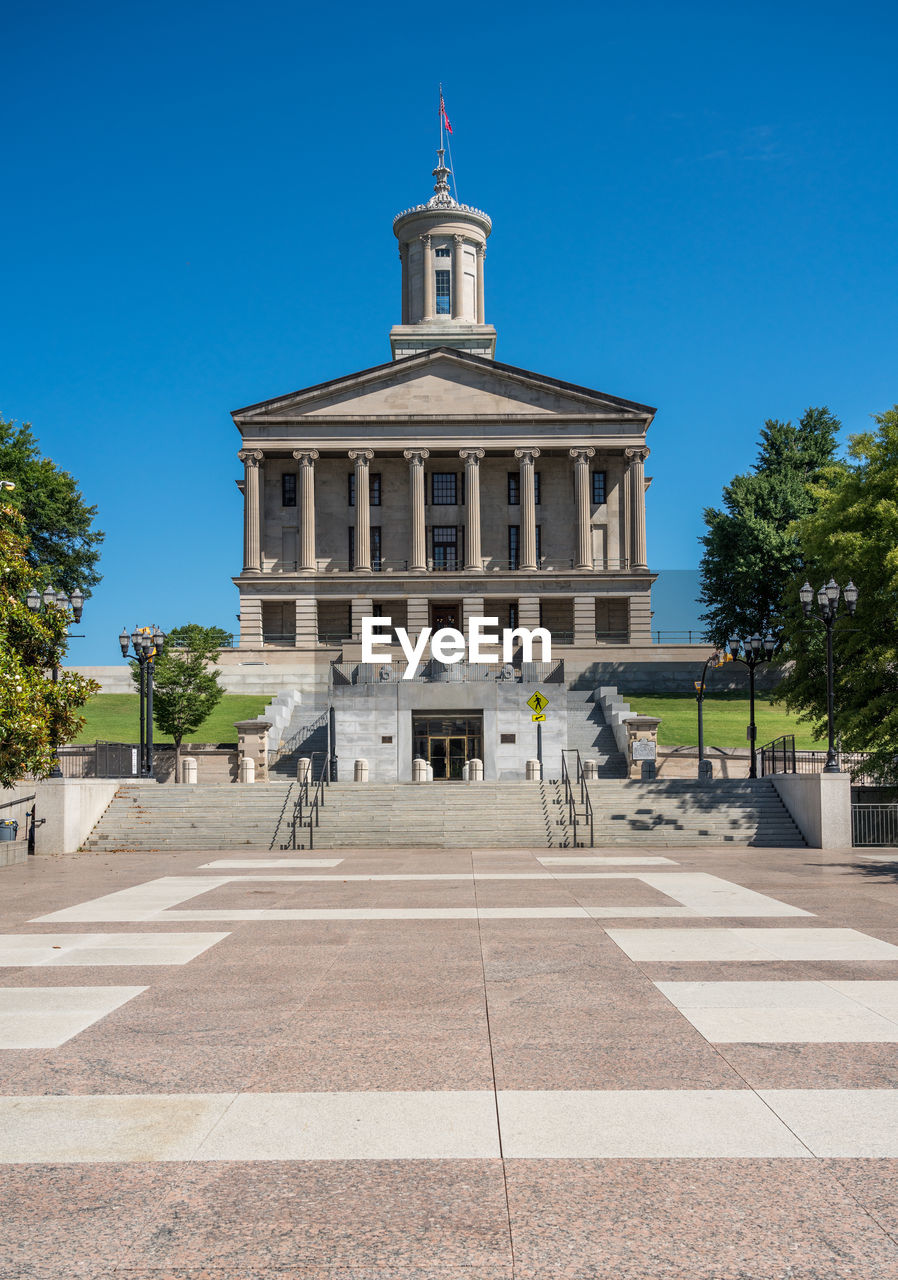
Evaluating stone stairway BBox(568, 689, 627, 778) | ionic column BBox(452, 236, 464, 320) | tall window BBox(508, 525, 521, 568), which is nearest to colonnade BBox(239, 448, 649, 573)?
tall window BBox(508, 525, 521, 568)

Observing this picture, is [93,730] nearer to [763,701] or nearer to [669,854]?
[669,854]

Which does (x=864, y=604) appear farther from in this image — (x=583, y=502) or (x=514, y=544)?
(x=514, y=544)

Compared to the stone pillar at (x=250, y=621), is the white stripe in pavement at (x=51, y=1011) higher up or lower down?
lower down

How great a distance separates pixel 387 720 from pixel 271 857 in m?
17.6

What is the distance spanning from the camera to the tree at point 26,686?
26.0 metres

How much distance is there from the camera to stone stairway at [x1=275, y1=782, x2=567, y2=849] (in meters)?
30.4

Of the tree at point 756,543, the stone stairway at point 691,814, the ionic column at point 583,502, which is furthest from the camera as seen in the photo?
the ionic column at point 583,502

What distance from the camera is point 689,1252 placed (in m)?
5.10

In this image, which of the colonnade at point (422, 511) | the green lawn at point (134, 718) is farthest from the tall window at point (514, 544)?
the green lawn at point (134, 718)

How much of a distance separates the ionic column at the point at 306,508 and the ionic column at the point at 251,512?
2.97 metres

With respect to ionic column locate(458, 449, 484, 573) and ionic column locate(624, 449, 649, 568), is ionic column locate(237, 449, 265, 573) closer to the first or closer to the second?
ionic column locate(458, 449, 484, 573)

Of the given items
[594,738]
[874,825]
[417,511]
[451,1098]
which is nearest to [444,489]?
[417,511]

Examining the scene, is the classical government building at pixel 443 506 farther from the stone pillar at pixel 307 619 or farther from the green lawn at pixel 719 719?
the green lawn at pixel 719 719

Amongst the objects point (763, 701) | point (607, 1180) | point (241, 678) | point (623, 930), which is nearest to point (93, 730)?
point (241, 678)
